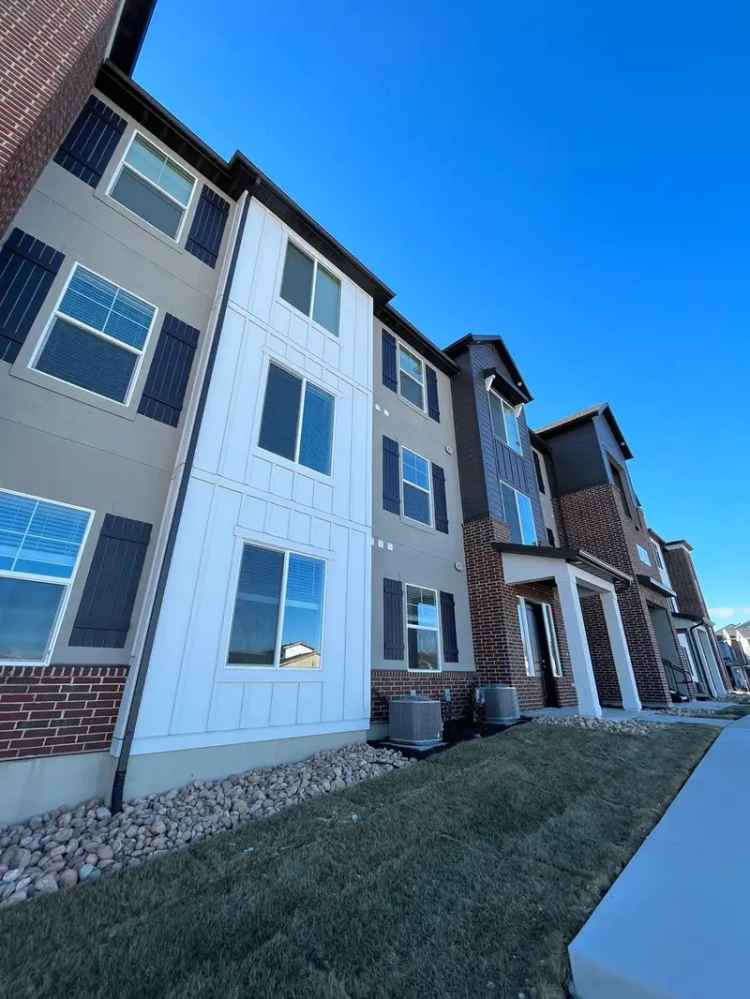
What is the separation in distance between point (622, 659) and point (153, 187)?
14.1 meters

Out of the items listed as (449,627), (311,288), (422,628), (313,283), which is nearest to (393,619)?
(422,628)

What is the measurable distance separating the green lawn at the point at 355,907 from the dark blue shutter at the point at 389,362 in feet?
28.0

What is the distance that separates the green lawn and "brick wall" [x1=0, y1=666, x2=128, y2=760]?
185 cm

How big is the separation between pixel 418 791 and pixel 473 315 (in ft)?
57.2

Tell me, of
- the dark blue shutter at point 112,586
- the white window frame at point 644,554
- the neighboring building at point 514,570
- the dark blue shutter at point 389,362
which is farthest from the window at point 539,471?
the dark blue shutter at point 112,586

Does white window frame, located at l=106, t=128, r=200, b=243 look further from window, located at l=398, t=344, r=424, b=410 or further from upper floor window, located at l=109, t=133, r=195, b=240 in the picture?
window, located at l=398, t=344, r=424, b=410

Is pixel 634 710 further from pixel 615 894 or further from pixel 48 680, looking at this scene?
pixel 48 680

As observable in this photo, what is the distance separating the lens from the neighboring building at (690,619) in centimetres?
1809

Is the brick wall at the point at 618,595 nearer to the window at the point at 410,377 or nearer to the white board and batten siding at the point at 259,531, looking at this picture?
the window at the point at 410,377

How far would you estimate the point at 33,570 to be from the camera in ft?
14.3

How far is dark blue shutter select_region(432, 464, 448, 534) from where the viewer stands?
10.1 meters

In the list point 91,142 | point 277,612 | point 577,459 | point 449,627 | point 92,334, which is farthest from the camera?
point 577,459

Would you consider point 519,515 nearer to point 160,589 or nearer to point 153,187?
point 160,589

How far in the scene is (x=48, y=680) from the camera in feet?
13.8
